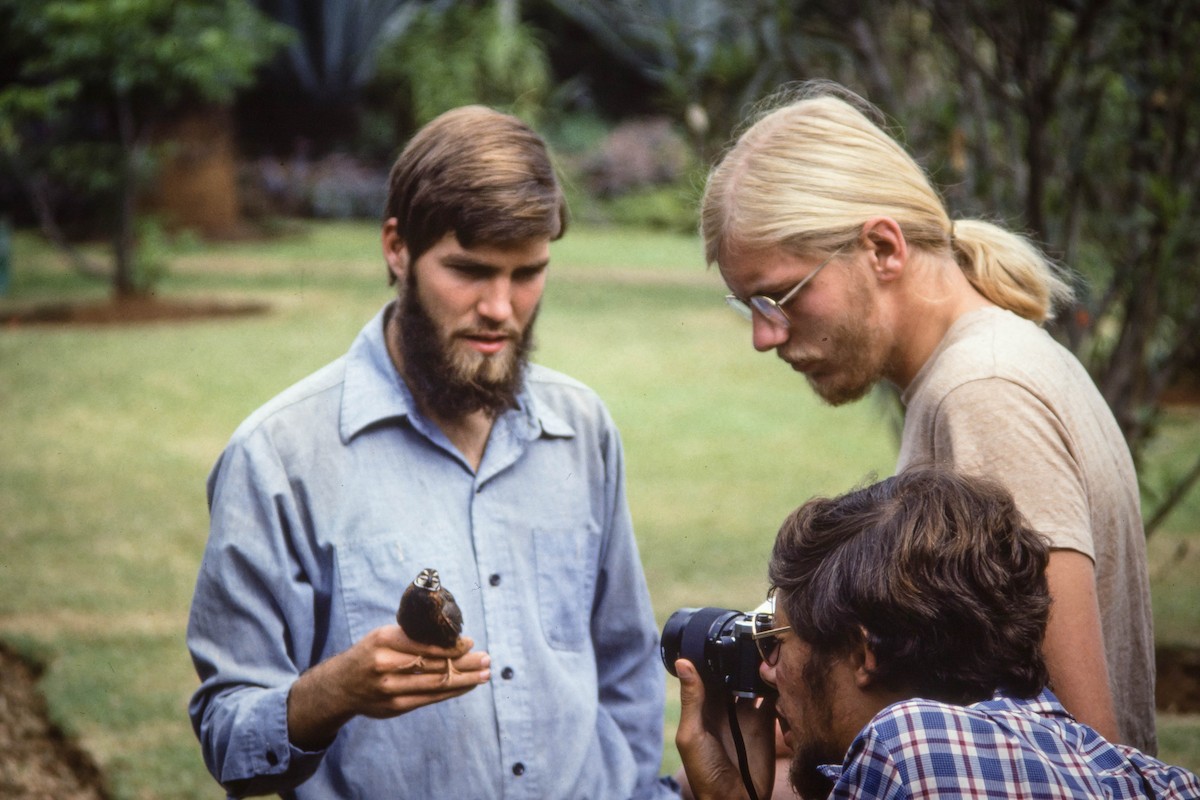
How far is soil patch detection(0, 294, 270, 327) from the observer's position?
43.9ft

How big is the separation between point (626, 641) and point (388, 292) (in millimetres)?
12487

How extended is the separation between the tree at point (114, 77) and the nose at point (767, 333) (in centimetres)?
1187

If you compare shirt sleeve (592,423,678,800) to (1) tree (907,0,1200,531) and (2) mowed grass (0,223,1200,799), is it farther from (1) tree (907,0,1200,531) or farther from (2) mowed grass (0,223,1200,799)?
(1) tree (907,0,1200,531)

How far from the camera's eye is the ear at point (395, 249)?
281 cm

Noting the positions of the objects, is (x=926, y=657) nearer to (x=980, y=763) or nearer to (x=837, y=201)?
(x=980, y=763)

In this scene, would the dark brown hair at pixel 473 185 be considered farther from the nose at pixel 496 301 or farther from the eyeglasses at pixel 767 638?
the eyeglasses at pixel 767 638

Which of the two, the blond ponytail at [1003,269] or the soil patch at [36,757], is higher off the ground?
the blond ponytail at [1003,269]

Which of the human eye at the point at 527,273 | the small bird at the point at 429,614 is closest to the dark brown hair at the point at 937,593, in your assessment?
the small bird at the point at 429,614

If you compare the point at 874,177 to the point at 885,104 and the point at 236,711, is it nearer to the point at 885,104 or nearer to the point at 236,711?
the point at 236,711

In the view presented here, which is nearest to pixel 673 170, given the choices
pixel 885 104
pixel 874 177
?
pixel 885 104

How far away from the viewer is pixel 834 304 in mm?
2543

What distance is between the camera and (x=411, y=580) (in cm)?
258

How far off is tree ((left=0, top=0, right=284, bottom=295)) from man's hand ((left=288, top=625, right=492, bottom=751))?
12.0 m

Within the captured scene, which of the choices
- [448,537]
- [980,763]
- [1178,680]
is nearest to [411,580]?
[448,537]
